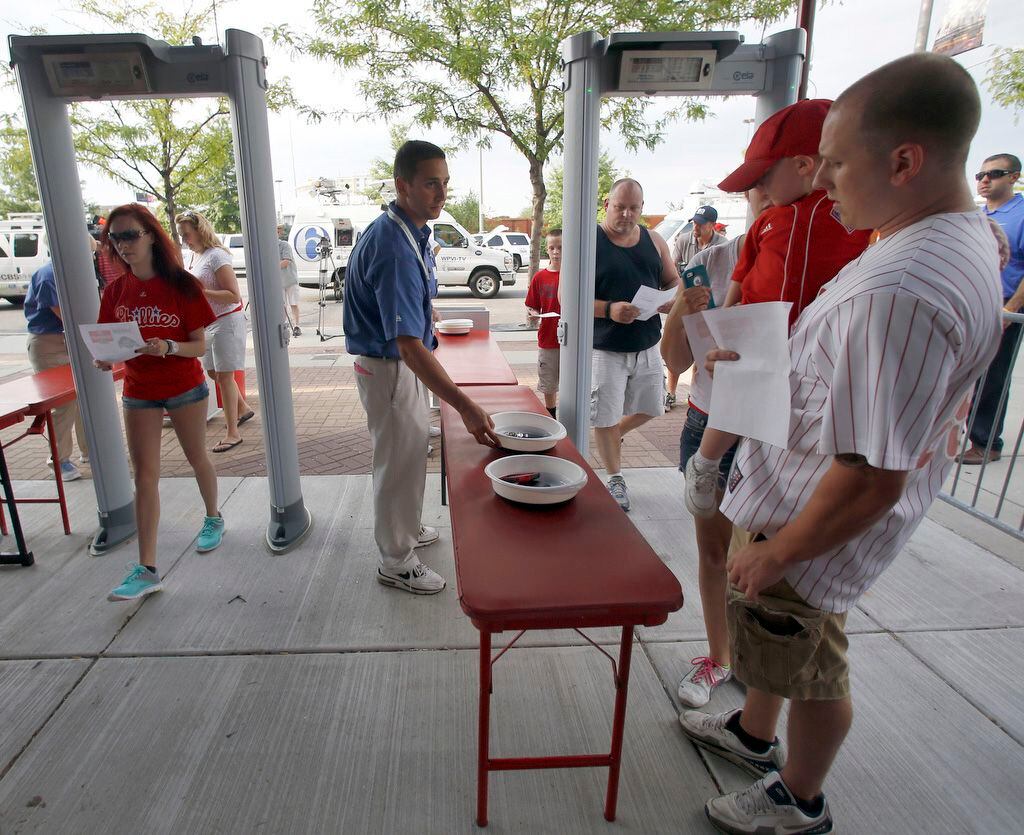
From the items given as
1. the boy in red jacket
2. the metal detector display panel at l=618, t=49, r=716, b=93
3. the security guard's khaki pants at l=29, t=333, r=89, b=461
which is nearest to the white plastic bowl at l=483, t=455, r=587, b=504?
the metal detector display panel at l=618, t=49, r=716, b=93

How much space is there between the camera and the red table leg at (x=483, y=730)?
62.7 inches

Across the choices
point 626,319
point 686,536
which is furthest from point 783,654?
point 626,319

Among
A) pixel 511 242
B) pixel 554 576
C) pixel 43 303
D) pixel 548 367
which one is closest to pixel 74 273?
pixel 43 303

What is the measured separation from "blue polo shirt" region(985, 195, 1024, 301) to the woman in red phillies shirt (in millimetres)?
5698

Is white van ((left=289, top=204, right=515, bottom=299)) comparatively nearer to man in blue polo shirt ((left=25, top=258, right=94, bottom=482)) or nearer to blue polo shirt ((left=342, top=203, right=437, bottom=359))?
man in blue polo shirt ((left=25, top=258, right=94, bottom=482))

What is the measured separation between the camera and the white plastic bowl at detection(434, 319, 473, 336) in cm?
525

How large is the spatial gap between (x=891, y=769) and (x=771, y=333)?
168 cm

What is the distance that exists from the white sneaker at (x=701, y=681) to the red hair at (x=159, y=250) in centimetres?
290

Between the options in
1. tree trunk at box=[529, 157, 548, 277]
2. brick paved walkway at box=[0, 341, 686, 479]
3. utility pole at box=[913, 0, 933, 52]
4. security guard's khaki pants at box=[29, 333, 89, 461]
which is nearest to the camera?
security guard's khaki pants at box=[29, 333, 89, 461]

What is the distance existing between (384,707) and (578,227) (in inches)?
98.5

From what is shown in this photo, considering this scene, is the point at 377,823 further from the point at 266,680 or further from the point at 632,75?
the point at 632,75

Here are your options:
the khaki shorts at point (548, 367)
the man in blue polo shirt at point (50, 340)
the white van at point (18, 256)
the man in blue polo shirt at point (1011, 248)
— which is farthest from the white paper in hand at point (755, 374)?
the white van at point (18, 256)

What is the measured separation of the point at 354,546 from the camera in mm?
3553

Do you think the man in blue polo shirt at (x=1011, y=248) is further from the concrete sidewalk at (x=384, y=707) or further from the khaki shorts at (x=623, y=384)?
the khaki shorts at (x=623, y=384)
